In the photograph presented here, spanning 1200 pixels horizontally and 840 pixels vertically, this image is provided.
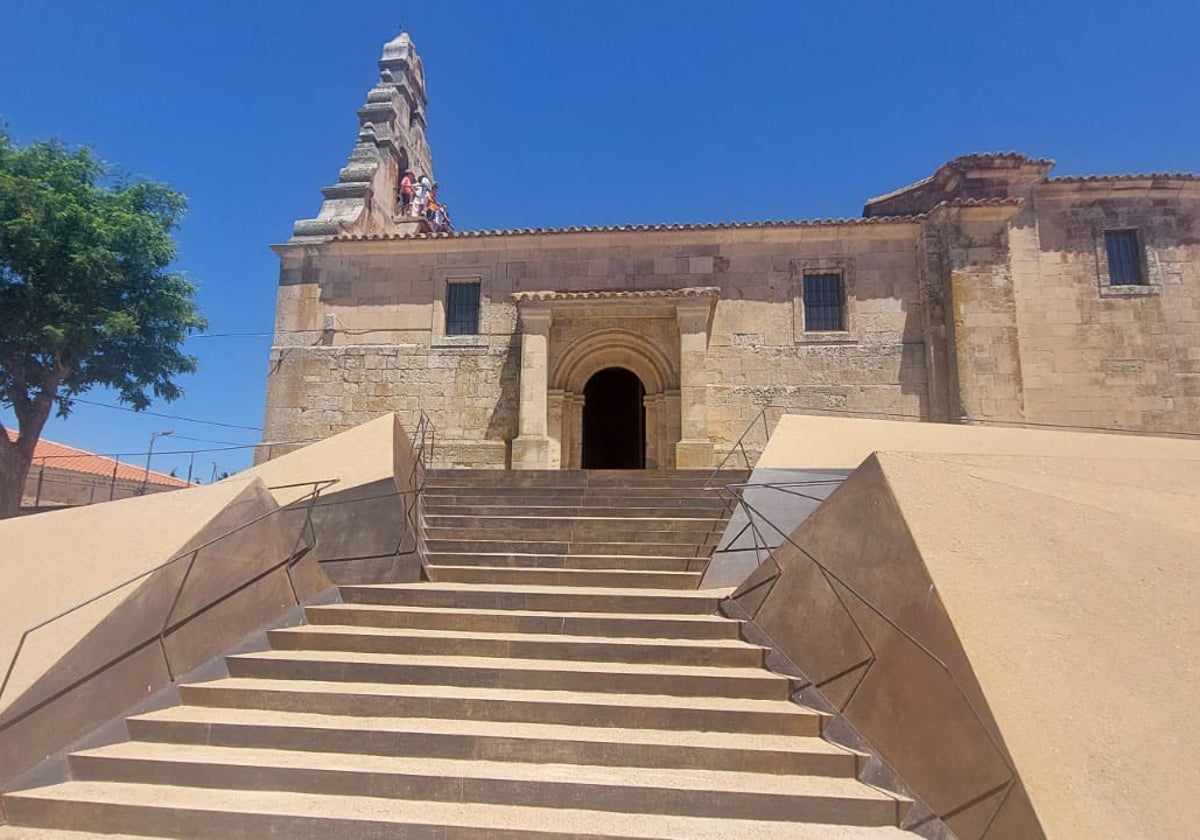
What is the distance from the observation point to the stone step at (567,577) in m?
6.39

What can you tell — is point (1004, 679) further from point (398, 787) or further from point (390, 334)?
point (390, 334)

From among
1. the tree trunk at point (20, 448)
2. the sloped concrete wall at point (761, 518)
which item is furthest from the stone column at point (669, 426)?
the tree trunk at point (20, 448)

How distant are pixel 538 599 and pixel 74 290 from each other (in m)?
13.6

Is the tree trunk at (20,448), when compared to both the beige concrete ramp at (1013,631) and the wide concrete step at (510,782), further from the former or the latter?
the beige concrete ramp at (1013,631)

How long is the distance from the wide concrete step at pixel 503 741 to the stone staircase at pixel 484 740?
1 centimetres

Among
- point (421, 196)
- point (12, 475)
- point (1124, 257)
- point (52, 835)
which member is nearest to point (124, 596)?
point (52, 835)

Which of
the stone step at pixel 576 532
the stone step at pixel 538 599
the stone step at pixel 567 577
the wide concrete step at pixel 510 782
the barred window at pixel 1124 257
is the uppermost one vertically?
the barred window at pixel 1124 257

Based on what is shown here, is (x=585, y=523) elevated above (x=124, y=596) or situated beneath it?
elevated above

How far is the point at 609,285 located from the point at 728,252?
261 centimetres

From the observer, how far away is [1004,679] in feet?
10.1

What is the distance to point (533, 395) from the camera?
13156 mm

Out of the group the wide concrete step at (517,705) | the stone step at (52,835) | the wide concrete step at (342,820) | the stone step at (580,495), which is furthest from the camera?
the stone step at (580,495)

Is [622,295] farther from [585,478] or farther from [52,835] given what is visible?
[52,835]

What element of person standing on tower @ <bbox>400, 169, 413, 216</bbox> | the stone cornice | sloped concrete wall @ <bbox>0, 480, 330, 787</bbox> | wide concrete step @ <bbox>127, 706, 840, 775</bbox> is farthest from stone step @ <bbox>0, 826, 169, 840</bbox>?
person standing on tower @ <bbox>400, 169, 413, 216</bbox>
